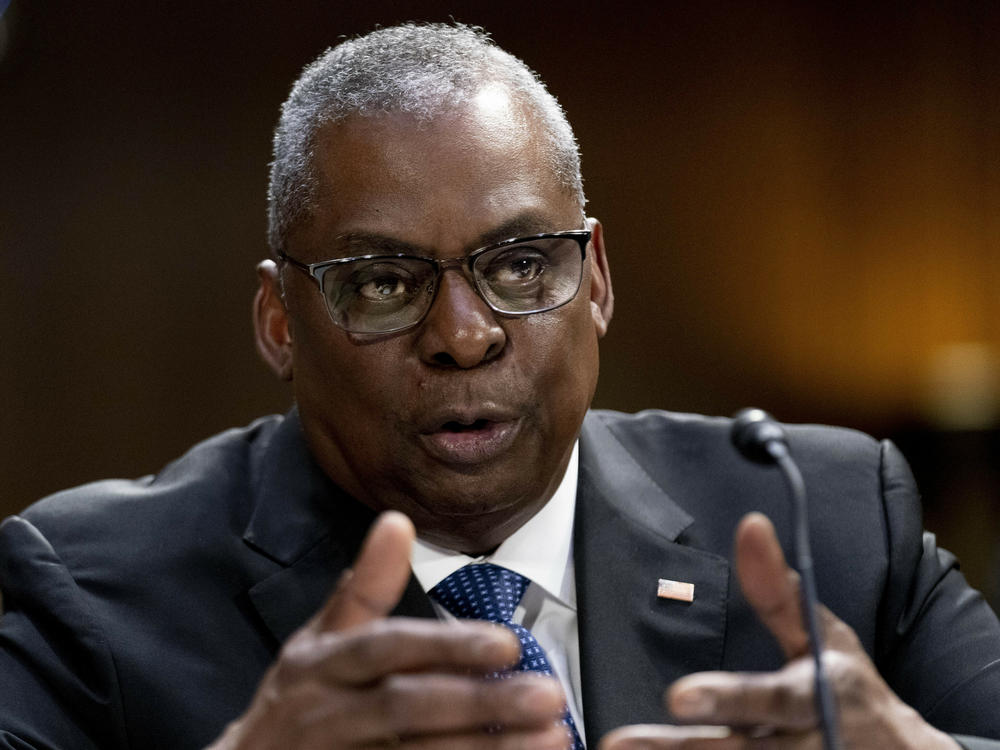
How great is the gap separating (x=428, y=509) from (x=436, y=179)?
0.46m

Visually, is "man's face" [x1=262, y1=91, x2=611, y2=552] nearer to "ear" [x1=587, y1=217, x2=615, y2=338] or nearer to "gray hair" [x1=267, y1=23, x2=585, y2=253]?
"gray hair" [x1=267, y1=23, x2=585, y2=253]

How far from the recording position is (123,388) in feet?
11.8

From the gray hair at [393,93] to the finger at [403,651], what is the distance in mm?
810

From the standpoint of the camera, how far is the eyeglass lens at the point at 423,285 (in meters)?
1.65

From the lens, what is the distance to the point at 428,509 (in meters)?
1.72

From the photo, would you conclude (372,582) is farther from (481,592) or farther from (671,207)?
(671,207)

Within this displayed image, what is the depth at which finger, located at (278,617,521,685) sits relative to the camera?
1.04 m

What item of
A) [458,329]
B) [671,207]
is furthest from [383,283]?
[671,207]

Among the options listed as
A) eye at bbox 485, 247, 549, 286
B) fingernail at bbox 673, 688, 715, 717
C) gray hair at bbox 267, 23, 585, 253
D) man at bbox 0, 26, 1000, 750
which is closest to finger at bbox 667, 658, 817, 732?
fingernail at bbox 673, 688, 715, 717

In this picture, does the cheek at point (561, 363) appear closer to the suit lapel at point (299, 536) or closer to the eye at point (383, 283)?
the eye at point (383, 283)

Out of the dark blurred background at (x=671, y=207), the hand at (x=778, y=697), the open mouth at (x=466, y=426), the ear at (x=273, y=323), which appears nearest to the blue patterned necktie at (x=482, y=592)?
the open mouth at (x=466, y=426)

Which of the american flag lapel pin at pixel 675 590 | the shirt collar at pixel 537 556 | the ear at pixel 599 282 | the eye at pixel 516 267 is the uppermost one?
the eye at pixel 516 267

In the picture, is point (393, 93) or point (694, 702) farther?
point (393, 93)

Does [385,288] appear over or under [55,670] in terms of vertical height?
over
